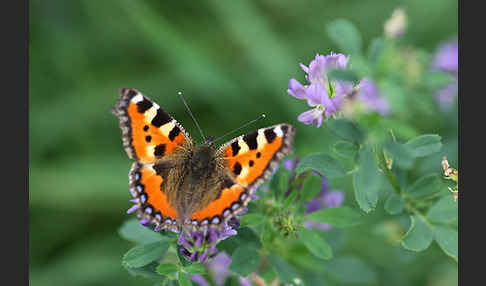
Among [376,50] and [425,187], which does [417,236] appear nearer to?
[425,187]

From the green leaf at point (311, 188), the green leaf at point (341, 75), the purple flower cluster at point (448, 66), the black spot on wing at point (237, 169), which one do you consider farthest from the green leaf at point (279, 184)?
the purple flower cluster at point (448, 66)

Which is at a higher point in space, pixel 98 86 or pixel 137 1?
pixel 137 1

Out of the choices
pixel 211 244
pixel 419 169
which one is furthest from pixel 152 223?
pixel 419 169

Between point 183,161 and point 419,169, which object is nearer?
point 183,161

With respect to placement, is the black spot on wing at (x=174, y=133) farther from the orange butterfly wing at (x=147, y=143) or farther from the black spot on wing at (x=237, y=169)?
the black spot on wing at (x=237, y=169)

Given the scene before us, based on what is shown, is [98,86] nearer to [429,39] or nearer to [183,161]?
[183,161]

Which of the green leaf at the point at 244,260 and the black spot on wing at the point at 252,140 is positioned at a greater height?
the black spot on wing at the point at 252,140
